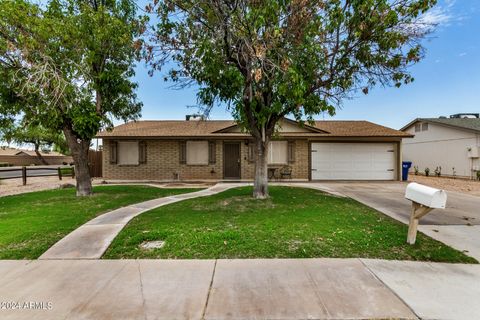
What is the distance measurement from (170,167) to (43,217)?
8996 mm

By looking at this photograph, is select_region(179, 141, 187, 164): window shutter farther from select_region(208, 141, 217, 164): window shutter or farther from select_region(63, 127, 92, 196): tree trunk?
select_region(63, 127, 92, 196): tree trunk

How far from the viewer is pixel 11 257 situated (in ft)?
13.3

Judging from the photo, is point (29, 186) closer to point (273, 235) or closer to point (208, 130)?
point (208, 130)

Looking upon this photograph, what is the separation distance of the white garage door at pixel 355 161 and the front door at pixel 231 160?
16.0ft

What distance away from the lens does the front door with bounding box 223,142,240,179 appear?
598 inches

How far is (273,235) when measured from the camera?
4.89m

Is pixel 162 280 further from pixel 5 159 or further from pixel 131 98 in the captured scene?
pixel 5 159

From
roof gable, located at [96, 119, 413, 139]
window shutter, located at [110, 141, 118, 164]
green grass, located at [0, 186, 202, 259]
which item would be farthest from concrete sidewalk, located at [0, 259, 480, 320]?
window shutter, located at [110, 141, 118, 164]

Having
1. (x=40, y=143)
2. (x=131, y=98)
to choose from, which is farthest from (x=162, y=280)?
(x=40, y=143)

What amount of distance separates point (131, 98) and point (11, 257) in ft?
24.3

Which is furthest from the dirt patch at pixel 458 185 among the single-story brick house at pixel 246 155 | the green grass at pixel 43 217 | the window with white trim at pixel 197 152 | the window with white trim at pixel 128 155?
the window with white trim at pixel 128 155

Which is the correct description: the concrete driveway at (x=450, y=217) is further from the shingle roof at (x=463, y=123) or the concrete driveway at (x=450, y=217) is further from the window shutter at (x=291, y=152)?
the shingle roof at (x=463, y=123)

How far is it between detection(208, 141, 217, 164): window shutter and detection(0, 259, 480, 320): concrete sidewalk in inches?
442

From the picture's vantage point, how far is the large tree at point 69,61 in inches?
280
